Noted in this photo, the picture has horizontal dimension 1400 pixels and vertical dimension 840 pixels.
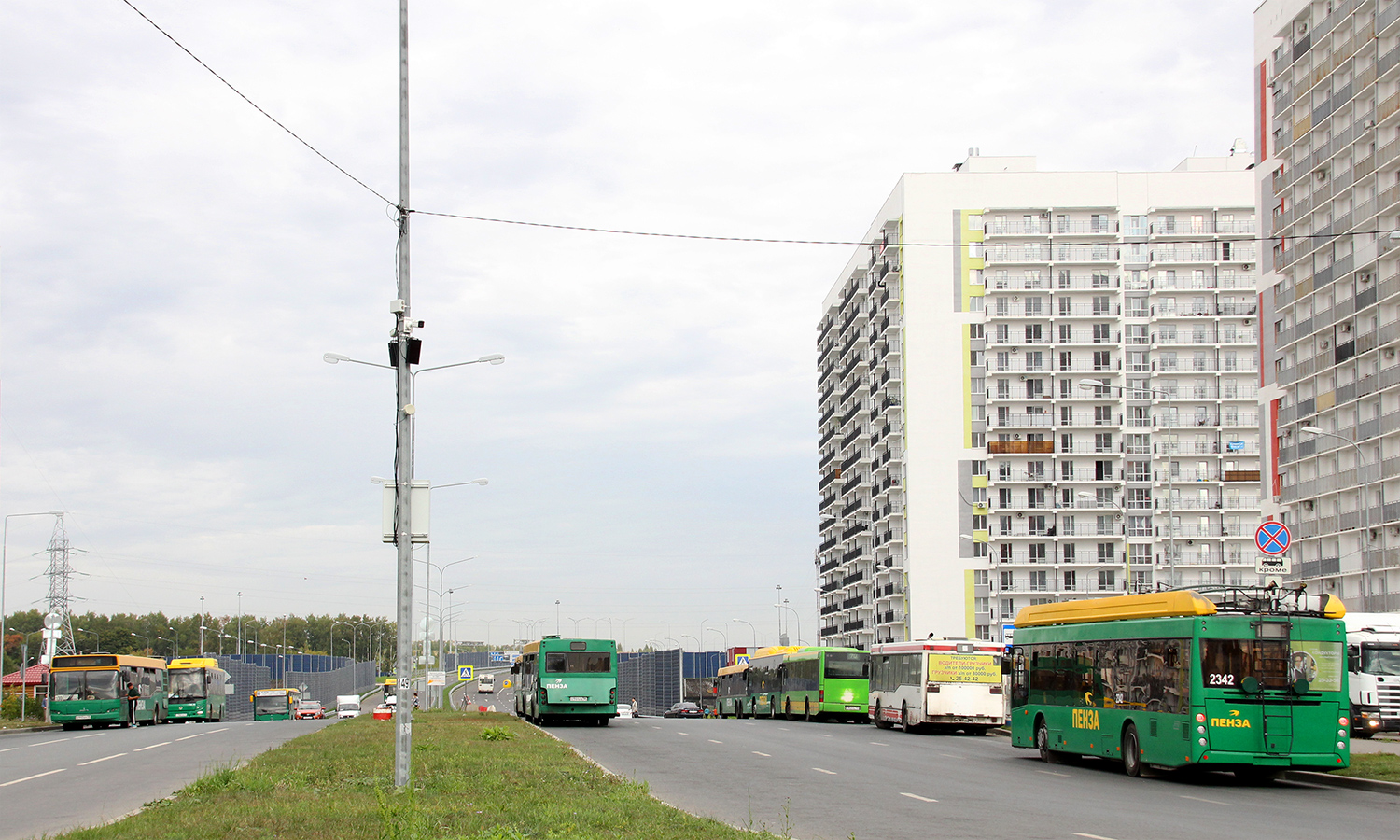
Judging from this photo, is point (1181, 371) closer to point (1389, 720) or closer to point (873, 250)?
point (873, 250)

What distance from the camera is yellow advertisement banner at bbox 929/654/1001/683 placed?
4272 cm

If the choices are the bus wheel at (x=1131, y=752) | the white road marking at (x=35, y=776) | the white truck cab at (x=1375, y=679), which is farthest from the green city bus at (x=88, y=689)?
the white truck cab at (x=1375, y=679)

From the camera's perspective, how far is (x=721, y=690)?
7806cm

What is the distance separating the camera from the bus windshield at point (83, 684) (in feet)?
177

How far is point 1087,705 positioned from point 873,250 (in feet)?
304

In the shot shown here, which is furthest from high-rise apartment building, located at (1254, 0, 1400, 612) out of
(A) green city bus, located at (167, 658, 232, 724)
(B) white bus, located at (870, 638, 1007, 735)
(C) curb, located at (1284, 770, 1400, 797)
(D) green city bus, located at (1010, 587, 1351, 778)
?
(A) green city bus, located at (167, 658, 232, 724)

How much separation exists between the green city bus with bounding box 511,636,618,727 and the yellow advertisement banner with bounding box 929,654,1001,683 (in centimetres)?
1079

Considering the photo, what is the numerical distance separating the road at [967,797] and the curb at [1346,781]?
11.9 inches

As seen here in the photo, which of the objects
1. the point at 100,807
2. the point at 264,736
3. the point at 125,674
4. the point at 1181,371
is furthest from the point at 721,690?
the point at 100,807

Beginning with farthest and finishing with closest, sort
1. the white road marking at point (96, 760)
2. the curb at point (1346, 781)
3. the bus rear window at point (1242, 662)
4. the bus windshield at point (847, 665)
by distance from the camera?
the bus windshield at point (847, 665)
the white road marking at point (96, 760)
the bus rear window at point (1242, 662)
the curb at point (1346, 781)

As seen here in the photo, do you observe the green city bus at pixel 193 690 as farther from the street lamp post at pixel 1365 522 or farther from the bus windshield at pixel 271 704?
the street lamp post at pixel 1365 522

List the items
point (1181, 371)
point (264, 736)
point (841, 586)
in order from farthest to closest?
point (841, 586), point (1181, 371), point (264, 736)

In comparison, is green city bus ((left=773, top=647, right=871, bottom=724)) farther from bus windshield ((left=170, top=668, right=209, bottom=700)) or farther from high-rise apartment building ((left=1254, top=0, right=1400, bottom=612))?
bus windshield ((left=170, top=668, right=209, bottom=700))

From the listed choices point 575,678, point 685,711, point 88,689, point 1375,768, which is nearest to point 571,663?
point 575,678
